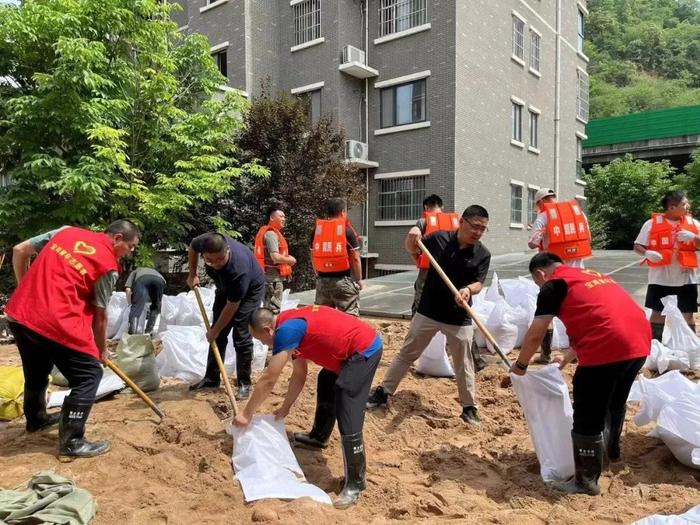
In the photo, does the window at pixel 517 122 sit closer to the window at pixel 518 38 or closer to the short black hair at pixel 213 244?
the window at pixel 518 38

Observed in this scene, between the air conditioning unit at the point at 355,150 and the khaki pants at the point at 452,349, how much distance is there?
36.4ft

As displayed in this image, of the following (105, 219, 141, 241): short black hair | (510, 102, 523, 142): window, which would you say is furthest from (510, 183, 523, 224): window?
(105, 219, 141, 241): short black hair

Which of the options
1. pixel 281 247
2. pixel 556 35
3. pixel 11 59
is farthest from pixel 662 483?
pixel 556 35

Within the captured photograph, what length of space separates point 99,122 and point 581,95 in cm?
1948

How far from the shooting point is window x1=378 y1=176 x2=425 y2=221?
15055 millimetres

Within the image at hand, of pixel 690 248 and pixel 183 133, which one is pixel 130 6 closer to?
pixel 183 133

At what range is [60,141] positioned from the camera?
8.48 m

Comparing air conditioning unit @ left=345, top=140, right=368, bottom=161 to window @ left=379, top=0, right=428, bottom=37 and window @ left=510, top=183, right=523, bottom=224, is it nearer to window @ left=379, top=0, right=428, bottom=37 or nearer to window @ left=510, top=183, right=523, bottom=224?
window @ left=379, top=0, right=428, bottom=37

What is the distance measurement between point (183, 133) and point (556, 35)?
15.5 meters

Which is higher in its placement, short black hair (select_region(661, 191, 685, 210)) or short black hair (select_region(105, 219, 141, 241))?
short black hair (select_region(661, 191, 685, 210))

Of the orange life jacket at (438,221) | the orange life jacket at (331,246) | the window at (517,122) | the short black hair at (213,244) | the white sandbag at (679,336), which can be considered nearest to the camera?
the short black hair at (213,244)

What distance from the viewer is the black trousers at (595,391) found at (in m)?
2.83

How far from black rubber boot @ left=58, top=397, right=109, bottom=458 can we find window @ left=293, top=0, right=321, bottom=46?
48.5 feet

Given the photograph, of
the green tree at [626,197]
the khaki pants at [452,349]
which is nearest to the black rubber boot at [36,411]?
the khaki pants at [452,349]
